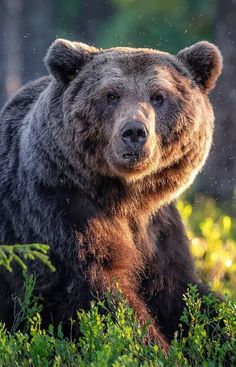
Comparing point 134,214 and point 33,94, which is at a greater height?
point 33,94

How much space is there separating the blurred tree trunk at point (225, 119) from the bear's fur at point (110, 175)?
20.9 feet

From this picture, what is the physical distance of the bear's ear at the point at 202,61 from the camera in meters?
7.43

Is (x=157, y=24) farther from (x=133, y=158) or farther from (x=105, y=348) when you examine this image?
(x=105, y=348)

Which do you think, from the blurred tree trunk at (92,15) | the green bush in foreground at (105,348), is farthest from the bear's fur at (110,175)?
the blurred tree trunk at (92,15)

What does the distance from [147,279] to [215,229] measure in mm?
3518

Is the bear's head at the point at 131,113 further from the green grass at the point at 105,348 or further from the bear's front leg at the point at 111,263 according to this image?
the green grass at the point at 105,348

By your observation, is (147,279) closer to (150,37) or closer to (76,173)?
(76,173)

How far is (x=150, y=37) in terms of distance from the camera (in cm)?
2806

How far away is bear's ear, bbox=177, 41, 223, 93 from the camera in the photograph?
24.4ft

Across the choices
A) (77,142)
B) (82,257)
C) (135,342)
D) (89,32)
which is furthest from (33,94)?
(89,32)

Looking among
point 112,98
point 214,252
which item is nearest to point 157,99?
point 112,98

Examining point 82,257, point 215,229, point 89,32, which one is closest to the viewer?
point 82,257

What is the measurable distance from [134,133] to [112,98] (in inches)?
19.8

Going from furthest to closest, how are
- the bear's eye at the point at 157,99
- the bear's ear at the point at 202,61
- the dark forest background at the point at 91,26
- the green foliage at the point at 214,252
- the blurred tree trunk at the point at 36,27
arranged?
1. the blurred tree trunk at the point at 36,27
2. the dark forest background at the point at 91,26
3. the green foliage at the point at 214,252
4. the bear's ear at the point at 202,61
5. the bear's eye at the point at 157,99
